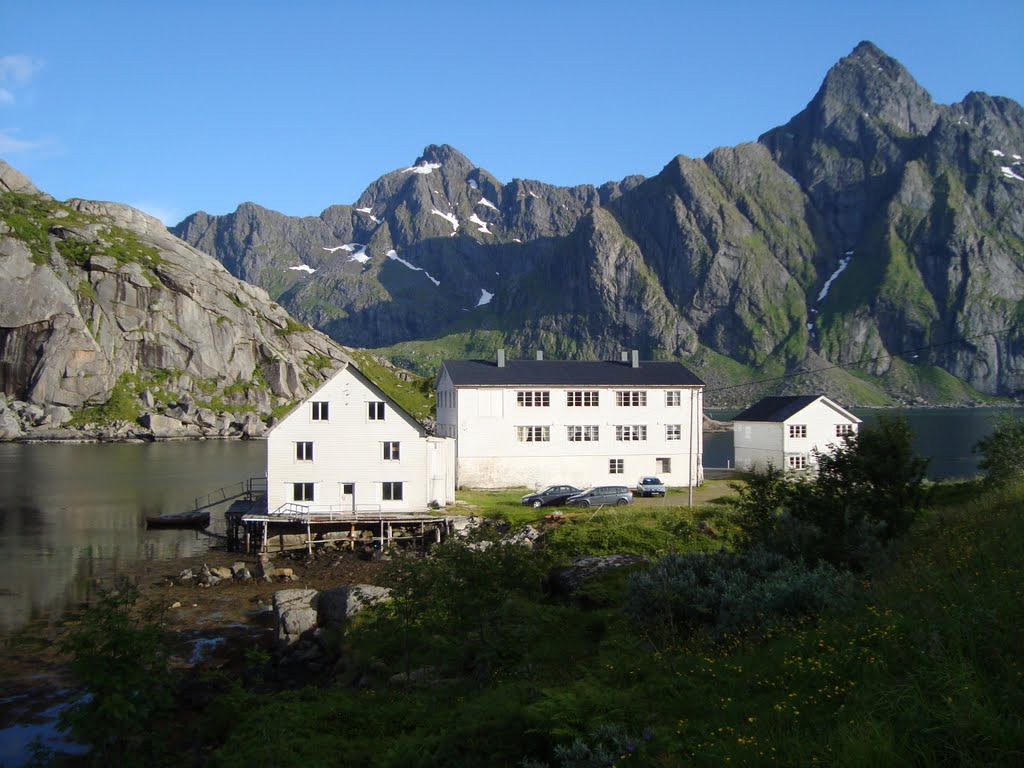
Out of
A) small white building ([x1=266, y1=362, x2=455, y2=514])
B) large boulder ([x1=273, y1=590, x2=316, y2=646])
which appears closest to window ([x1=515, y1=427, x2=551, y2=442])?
small white building ([x1=266, y1=362, x2=455, y2=514])

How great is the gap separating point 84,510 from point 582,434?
4209cm

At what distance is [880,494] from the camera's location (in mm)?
19688

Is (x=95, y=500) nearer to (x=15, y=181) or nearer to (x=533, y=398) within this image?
(x=533, y=398)

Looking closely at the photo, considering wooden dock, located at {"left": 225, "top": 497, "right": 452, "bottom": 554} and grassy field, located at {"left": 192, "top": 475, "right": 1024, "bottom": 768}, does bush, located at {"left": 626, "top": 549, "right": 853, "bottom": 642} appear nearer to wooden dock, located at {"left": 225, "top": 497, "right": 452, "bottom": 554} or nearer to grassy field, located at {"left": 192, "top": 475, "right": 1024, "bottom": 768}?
grassy field, located at {"left": 192, "top": 475, "right": 1024, "bottom": 768}

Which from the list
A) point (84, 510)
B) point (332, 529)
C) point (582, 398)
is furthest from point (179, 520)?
point (582, 398)

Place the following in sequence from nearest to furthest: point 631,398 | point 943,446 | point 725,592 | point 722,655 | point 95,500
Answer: point 722,655 < point 725,592 < point 631,398 < point 95,500 < point 943,446

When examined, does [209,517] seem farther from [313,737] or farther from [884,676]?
[884,676]

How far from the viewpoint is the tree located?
32.4 meters

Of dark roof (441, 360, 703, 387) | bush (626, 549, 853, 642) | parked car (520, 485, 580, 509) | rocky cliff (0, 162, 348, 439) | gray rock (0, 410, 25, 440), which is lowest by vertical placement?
parked car (520, 485, 580, 509)

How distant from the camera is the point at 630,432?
59531mm

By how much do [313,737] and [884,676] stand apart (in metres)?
10.5

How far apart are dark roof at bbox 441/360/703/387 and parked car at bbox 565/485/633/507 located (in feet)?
36.8

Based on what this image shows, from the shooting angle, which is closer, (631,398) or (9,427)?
(631,398)

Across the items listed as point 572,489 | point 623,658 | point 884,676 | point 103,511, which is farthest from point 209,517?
point 884,676
